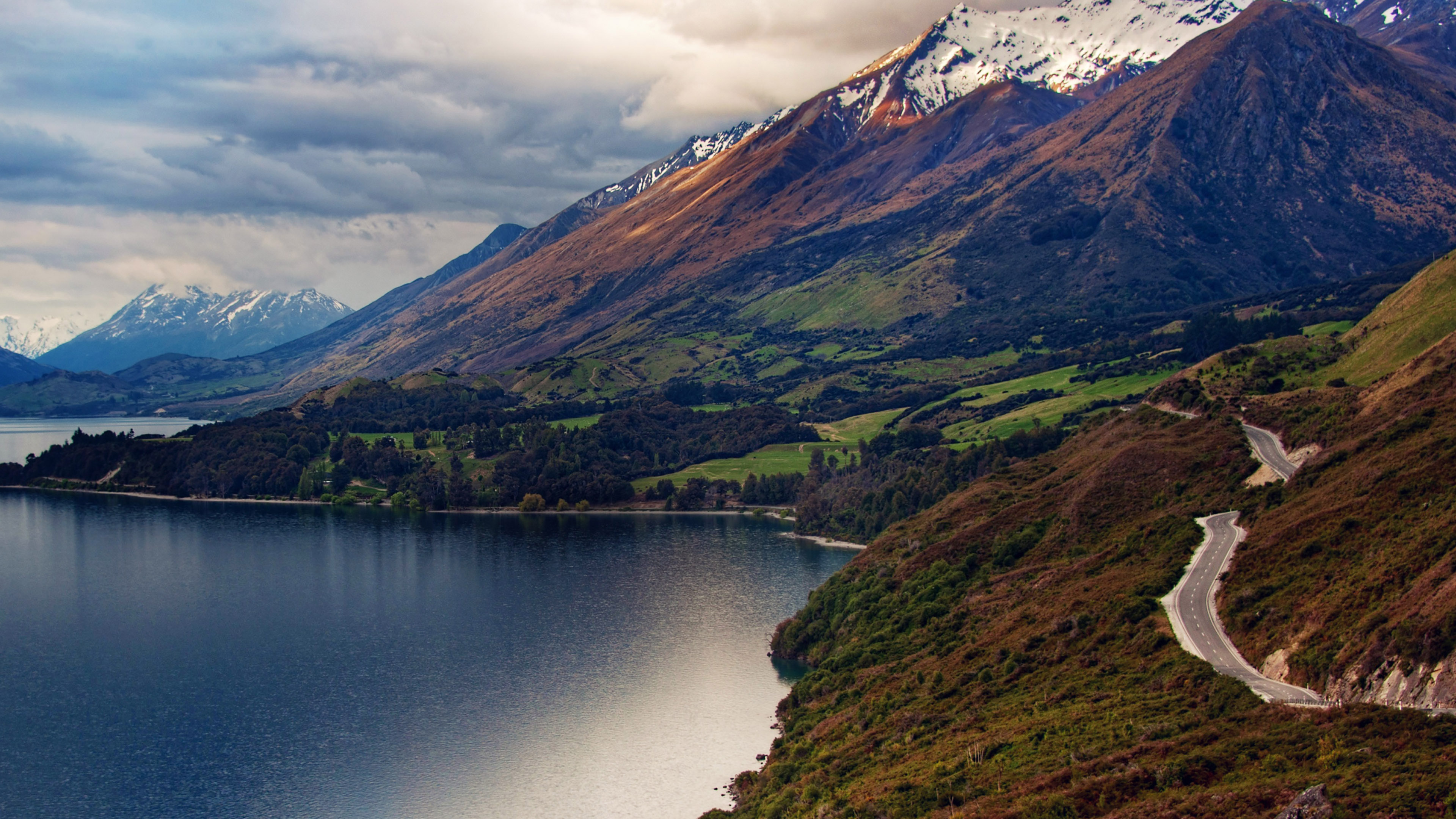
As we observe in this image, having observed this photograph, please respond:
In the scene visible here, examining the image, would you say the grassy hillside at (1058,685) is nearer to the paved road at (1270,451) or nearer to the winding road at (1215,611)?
the winding road at (1215,611)

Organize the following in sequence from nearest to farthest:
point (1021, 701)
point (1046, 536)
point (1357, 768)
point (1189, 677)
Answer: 1. point (1357, 768)
2. point (1189, 677)
3. point (1021, 701)
4. point (1046, 536)

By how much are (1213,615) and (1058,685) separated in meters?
10.2

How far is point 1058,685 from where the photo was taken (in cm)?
6431

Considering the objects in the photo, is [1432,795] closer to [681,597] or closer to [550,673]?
[550,673]

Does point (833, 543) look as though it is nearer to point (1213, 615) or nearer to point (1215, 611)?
point (1215, 611)

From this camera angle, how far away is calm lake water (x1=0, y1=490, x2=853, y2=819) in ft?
269

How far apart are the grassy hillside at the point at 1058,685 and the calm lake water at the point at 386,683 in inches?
447

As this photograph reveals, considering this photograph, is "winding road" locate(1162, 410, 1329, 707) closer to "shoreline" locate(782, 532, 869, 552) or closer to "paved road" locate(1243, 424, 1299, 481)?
"paved road" locate(1243, 424, 1299, 481)

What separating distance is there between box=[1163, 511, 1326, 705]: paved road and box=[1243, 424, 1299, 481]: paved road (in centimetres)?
757

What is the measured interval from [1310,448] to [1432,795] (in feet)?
204

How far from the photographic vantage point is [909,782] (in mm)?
55688

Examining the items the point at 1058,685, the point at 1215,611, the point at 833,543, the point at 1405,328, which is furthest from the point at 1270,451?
the point at 833,543

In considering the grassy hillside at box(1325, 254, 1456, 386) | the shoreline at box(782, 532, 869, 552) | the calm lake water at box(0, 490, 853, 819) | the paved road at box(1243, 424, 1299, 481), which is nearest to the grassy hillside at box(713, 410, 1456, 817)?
the paved road at box(1243, 424, 1299, 481)

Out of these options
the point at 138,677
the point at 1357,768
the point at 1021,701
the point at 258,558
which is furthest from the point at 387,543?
the point at 1357,768
